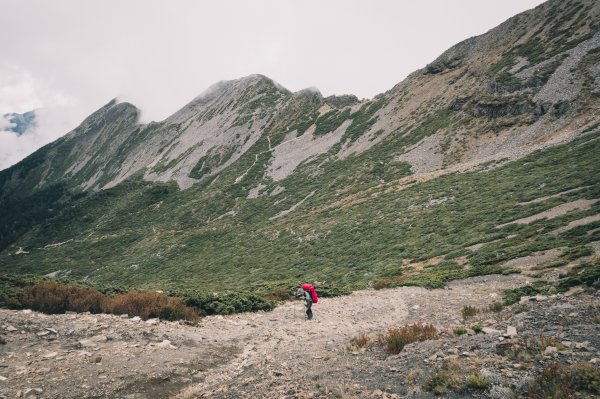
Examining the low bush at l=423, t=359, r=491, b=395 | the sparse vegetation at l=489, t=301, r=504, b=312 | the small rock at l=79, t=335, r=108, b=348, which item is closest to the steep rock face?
the sparse vegetation at l=489, t=301, r=504, b=312

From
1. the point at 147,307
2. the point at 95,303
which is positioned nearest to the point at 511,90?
the point at 147,307

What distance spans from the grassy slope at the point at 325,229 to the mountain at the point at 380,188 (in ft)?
0.95

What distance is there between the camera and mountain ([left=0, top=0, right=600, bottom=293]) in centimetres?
2934

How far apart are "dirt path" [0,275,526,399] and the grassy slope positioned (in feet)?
22.6

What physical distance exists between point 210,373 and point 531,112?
67894mm

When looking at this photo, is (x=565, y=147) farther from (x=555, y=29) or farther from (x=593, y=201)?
(x=555, y=29)

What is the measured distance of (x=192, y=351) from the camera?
496 inches

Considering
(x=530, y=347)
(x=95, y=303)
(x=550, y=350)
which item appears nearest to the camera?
(x=550, y=350)

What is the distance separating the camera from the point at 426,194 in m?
47.2

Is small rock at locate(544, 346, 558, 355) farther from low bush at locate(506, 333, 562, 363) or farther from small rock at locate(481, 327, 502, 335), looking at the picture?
small rock at locate(481, 327, 502, 335)

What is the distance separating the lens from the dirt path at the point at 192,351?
31.4 feet

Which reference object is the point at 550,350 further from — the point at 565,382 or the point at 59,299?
the point at 59,299

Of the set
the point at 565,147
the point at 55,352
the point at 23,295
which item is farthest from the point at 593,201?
the point at 23,295

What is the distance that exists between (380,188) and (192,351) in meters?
50.7
